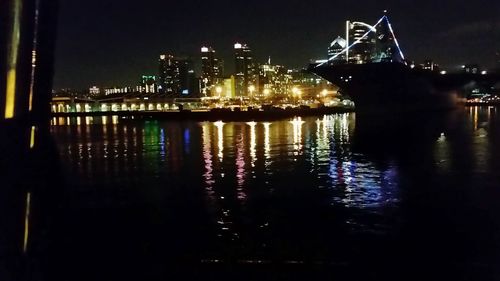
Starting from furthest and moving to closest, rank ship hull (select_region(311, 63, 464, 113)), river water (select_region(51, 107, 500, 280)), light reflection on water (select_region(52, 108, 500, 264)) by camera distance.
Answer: ship hull (select_region(311, 63, 464, 113)) < light reflection on water (select_region(52, 108, 500, 264)) < river water (select_region(51, 107, 500, 280))

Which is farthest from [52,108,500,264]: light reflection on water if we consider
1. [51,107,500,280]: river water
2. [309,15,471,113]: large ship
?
[309,15,471,113]: large ship

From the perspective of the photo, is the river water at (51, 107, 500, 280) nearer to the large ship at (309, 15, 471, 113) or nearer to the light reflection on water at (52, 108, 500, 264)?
the light reflection on water at (52, 108, 500, 264)

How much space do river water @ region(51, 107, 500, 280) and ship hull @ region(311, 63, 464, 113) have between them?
47505 mm

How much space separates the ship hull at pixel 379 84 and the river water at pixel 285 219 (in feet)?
156

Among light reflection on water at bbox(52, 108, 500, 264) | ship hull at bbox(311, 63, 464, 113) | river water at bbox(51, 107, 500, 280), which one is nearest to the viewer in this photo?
river water at bbox(51, 107, 500, 280)

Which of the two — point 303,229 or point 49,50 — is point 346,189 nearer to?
point 303,229

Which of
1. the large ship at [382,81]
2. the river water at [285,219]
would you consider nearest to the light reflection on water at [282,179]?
the river water at [285,219]

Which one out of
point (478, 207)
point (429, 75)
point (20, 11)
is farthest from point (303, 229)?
point (429, 75)

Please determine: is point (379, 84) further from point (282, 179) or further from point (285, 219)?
point (285, 219)

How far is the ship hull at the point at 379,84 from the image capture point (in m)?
67.4

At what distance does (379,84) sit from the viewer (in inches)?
2741

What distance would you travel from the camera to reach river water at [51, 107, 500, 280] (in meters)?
7.57

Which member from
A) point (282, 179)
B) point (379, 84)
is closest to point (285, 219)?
point (282, 179)

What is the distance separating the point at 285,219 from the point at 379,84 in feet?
202
